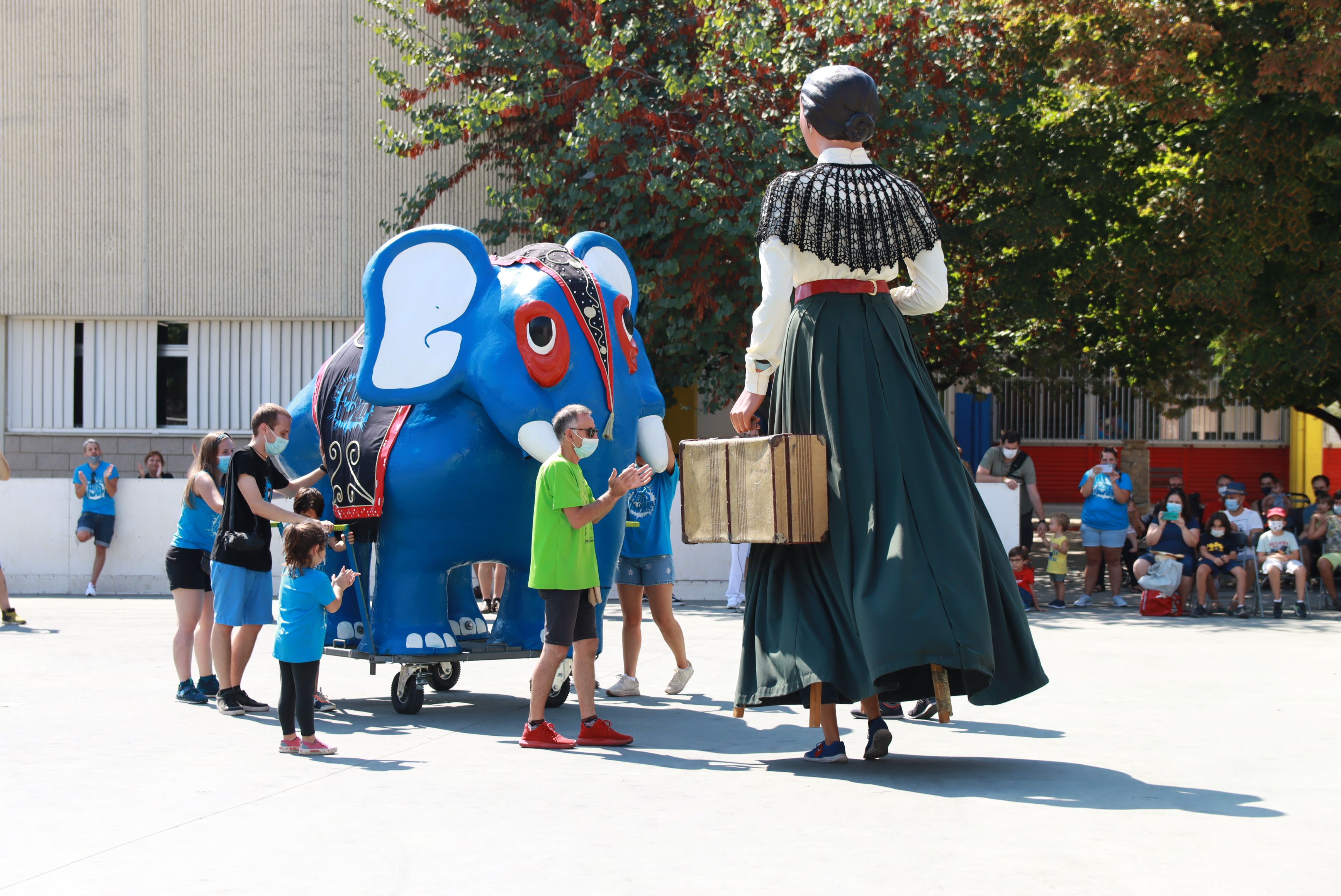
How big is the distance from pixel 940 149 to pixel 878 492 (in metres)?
12.9

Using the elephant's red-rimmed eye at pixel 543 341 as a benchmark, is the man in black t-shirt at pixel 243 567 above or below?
below

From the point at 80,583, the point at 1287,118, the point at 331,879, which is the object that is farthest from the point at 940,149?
the point at 331,879

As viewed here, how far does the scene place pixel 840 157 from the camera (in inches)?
226

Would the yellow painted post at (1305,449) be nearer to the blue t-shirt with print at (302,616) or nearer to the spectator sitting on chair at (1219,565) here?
the spectator sitting on chair at (1219,565)

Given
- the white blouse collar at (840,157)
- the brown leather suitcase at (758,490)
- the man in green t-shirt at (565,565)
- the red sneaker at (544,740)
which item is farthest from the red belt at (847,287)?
the red sneaker at (544,740)

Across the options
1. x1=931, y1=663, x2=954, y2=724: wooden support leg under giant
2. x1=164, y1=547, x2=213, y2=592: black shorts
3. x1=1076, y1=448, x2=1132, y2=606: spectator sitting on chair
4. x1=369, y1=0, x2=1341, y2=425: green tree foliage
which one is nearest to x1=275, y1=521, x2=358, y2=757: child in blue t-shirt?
x1=164, y1=547, x2=213, y2=592: black shorts

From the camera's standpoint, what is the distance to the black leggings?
20.4ft

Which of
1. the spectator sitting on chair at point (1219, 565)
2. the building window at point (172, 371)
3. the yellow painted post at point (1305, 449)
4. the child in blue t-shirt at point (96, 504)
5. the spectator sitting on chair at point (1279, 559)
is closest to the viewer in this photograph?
the spectator sitting on chair at point (1279, 559)

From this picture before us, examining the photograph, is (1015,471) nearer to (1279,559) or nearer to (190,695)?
(1279,559)

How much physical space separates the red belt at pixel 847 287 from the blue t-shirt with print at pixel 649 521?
2479 millimetres

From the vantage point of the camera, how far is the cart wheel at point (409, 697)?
7.40 meters

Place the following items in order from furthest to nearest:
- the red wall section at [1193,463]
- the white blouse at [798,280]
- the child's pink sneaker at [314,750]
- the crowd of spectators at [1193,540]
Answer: the red wall section at [1193,463] < the crowd of spectators at [1193,540] < the child's pink sneaker at [314,750] < the white blouse at [798,280]

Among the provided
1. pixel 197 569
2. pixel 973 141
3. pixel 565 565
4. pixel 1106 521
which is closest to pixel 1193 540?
pixel 1106 521

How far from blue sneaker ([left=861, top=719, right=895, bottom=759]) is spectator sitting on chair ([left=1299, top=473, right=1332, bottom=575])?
930cm
